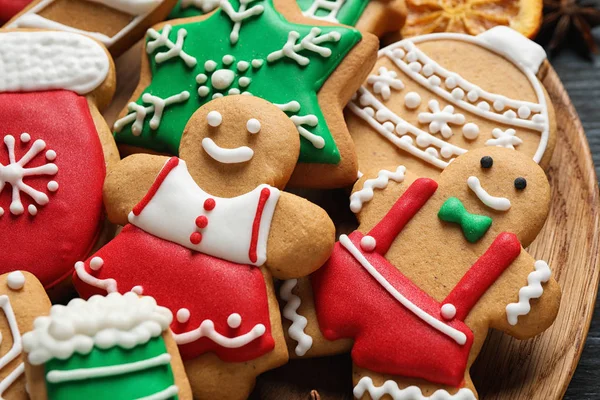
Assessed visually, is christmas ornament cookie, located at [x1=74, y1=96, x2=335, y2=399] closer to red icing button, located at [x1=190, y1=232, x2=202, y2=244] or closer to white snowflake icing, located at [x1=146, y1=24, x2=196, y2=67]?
red icing button, located at [x1=190, y1=232, x2=202, y2=244]

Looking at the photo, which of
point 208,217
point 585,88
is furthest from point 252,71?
point 585,88

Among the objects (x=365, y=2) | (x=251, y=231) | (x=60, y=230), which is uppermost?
Answer: (x=365, y=2)

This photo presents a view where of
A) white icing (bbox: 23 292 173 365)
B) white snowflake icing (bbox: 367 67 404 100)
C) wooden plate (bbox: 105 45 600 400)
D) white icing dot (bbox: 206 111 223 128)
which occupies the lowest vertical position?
wooden plate (bbox: 105 45 600 400)

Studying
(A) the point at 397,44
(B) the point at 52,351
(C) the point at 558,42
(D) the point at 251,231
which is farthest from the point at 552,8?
(B) the point at 52,351

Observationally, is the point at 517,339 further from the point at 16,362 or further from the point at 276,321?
the point at 16,362

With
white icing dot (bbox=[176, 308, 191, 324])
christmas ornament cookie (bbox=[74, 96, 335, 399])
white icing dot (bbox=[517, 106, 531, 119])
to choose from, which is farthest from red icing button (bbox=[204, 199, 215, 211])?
white icing dot (bbox=[517, 106, 531, 119])

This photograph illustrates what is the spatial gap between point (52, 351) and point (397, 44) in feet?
4.31

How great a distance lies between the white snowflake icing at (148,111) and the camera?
1897 millimetres

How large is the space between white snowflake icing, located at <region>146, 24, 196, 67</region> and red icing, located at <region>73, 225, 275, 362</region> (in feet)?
1.80

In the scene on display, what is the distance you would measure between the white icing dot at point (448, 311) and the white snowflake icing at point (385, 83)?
0.69 meters

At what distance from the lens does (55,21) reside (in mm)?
2033

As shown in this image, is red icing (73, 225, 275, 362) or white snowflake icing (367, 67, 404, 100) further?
white snowflake icing (367, 67, 404, 100)

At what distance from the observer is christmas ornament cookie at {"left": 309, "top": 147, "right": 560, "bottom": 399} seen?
1591 mm

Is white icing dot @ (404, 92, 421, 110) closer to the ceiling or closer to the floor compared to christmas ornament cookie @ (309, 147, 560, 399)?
closer to the ceiling
